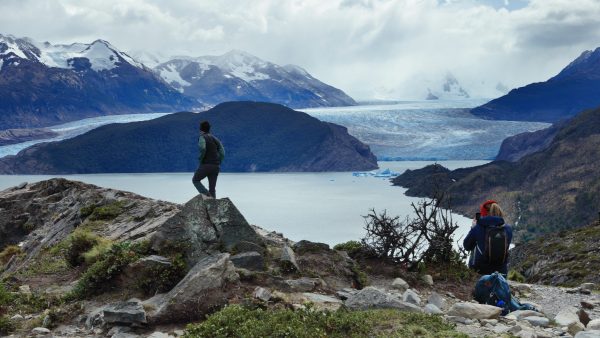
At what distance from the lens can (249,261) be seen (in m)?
12.6

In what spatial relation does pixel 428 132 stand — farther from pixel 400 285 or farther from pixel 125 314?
pixel 125 314

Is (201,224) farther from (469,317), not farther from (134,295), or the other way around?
(469,317)

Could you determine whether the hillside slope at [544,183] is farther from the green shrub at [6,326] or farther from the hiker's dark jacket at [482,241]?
the green shrub at [6,326]

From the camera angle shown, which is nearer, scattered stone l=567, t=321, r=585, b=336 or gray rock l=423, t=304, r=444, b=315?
scattered stone l=567, t=321, r=585, b=336

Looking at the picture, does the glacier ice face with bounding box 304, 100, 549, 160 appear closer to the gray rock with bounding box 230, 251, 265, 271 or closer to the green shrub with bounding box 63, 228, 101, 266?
the green shrub with bounding box 63, 228, 101, 266

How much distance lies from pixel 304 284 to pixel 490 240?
3.56 m

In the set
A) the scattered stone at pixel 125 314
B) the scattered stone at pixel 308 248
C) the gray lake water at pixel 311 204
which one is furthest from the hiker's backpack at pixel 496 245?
the gray lake water at pixel 311 204

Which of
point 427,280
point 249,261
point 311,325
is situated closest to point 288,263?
point 249,261

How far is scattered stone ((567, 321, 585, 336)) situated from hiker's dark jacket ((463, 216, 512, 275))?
104 inches

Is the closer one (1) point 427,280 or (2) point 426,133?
(1) point 427,280

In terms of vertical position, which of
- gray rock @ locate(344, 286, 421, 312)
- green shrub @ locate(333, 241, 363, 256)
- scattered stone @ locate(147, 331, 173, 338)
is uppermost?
green shrub @ locate(333, 241, 363, 256)

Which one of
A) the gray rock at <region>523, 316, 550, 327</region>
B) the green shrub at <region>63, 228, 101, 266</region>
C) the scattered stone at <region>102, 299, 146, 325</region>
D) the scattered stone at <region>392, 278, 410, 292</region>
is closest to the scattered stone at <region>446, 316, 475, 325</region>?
the gray rock at <region>523, 316, 550, 327</region>

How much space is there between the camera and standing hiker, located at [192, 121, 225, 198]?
15711 millimetres

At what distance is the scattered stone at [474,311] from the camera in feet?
33.2
